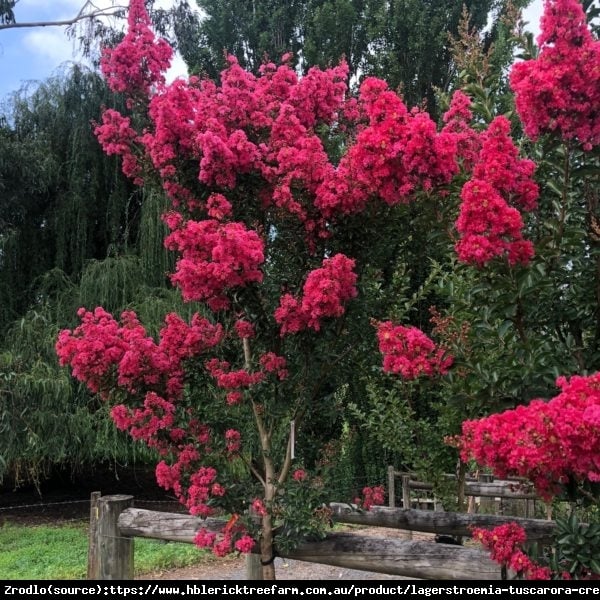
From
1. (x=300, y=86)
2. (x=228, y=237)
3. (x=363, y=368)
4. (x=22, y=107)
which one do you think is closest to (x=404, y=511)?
(x=363, y=368)

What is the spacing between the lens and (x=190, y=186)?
333 centimetres

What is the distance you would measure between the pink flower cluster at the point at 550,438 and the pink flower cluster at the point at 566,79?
890 millimetres

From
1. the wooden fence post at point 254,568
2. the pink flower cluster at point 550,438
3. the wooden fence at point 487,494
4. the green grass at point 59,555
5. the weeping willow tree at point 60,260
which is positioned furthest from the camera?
the weeping willow tree at point 60,260

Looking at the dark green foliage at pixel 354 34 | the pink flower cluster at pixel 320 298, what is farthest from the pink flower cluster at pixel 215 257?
the dark green foliage at pixel 354 34

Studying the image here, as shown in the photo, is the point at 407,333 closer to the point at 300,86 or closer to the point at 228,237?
the point at 228,237

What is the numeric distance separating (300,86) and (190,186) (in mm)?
820

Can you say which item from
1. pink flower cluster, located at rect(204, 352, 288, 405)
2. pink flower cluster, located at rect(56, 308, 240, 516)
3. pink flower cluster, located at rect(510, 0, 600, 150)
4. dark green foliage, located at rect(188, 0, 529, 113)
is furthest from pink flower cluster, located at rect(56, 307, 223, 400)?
dark green foliage, located at rect(188, 0, 529, 113)

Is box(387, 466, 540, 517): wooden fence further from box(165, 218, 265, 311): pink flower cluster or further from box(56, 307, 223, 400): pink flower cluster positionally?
box(165, 218, 265, 311): pink flower cluster

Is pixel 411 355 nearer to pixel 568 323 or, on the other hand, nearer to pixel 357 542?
pixel 568 323

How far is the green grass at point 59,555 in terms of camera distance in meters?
5.64

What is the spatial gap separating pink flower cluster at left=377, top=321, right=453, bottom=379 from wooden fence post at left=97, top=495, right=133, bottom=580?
225cm

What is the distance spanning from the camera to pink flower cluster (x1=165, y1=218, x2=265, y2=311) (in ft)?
9.08

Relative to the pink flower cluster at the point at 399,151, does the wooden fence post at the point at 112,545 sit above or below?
below

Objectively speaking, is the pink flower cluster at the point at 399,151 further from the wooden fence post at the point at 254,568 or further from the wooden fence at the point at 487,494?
the wooden fence at the point at 487,494
